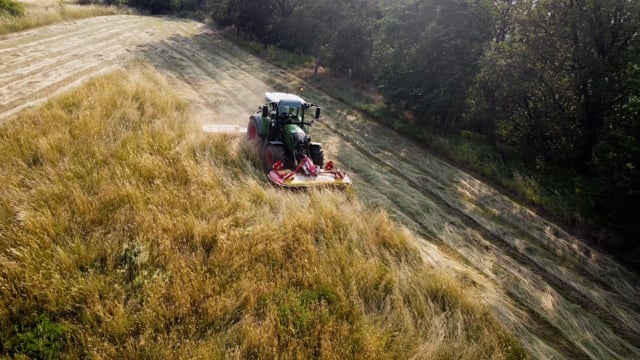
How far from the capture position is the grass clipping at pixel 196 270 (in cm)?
430

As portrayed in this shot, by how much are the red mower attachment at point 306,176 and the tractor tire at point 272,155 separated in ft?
1.02

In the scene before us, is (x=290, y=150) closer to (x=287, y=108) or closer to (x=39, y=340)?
(x=287, y=108)

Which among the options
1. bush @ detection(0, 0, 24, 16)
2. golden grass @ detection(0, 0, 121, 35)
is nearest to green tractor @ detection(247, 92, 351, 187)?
golden grass @ detection(0, 0, 121, 35)

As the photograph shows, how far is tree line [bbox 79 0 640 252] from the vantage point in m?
7.82

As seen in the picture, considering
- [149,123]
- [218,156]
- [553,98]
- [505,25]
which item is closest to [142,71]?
[149,123]

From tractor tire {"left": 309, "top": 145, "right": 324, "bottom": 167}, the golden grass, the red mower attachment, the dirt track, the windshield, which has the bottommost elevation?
the dirt track

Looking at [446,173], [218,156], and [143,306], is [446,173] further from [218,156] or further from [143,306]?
[143,306]

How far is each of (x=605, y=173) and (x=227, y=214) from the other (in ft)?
27.5

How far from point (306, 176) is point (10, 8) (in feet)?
87.8

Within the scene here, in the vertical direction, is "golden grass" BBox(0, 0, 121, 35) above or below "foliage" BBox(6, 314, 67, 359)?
above

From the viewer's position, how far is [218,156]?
8984 millimetres

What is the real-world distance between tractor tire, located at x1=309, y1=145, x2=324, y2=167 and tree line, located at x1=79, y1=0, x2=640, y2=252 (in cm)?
636

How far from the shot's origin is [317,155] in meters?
9.21

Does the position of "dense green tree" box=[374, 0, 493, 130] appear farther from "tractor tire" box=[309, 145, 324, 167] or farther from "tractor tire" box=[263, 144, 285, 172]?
"tractor tire" box=[263, 144, 285, 172]
